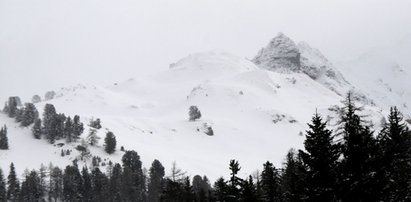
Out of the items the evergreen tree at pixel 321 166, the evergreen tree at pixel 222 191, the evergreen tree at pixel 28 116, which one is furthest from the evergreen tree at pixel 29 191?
the evergreen tree at pixel 321 166

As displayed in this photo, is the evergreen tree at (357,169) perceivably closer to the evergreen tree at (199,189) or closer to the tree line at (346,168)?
the tree line at (346,168)

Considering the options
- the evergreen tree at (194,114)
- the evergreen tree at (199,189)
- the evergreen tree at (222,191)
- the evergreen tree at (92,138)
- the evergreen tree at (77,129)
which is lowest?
the evergreen tree at (222,191)

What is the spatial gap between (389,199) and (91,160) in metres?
117

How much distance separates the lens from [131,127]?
169250mm

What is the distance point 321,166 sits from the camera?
2108 centimetres

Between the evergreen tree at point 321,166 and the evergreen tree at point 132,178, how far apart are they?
90738mm

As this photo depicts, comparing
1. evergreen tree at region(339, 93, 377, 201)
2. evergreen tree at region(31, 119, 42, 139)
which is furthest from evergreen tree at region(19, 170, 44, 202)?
evergreen tree at region(339, 93, 377, 201)

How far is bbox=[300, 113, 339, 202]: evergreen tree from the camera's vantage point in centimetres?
2070

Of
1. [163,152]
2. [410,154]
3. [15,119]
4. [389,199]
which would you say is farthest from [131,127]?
[389,199]

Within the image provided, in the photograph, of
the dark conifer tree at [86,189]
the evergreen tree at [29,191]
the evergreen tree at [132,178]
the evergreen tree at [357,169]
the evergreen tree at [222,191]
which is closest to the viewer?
the evergreen tree at [357,169]

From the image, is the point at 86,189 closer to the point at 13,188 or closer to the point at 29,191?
the point at 29,191

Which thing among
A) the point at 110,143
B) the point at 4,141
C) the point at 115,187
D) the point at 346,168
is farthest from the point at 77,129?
the point at 346,168

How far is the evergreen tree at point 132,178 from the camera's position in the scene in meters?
108

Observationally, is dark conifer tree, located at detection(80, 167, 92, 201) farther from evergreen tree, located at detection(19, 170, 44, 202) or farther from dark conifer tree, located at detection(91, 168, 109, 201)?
evergreen tree, located at detection(19, 170, 44, 202)
